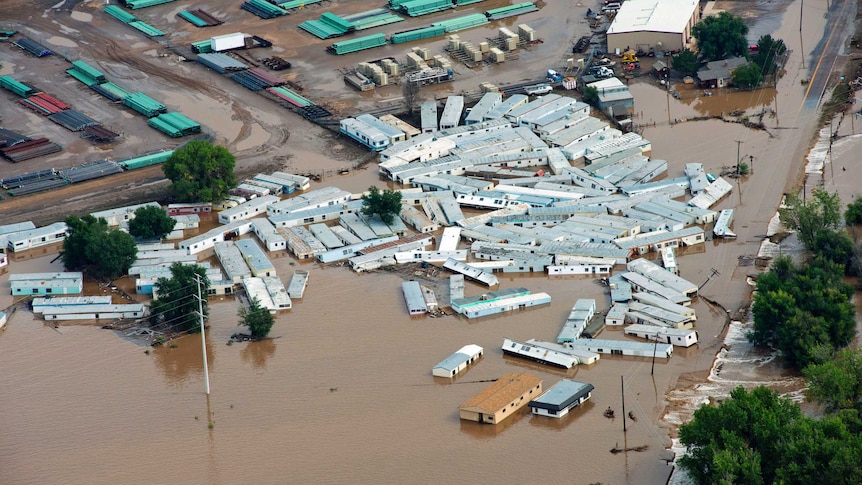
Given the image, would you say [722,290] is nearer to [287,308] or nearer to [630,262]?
[630,262]

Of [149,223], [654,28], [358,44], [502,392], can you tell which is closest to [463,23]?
[358,44]

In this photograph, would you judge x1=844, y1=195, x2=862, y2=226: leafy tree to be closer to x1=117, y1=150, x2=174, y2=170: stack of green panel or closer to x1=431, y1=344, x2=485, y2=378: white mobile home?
x1=431, y1=344, x2=485, y2=378: white mobile home

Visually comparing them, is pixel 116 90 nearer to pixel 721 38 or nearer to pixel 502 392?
pixel 721 38

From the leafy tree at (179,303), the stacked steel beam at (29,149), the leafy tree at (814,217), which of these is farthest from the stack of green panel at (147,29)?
the leafy tree at (814,217)

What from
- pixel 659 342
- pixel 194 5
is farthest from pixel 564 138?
pixel 194 5

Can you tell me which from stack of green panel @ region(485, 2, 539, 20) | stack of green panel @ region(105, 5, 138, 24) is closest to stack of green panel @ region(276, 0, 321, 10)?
stack of green panel @ region(105, 5, 138, 24)

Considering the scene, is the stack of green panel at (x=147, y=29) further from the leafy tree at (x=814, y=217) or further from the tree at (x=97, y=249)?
the leafy tree at (x=814, y=217)
